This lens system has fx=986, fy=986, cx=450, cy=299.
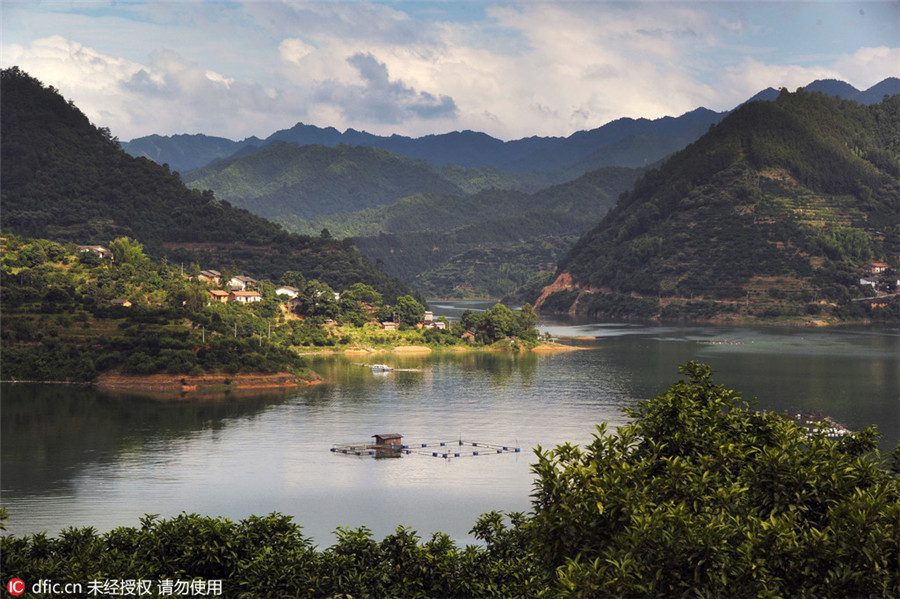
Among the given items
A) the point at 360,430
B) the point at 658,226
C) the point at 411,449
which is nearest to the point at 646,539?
the point at 411,449

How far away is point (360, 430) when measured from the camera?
6431 cm

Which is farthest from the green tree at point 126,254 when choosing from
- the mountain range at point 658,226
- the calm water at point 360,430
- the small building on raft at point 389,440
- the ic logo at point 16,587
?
the ic logo at point 16,587

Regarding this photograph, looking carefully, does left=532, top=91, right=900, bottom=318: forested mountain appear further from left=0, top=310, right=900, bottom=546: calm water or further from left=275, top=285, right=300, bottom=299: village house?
left=275, top=285, right=300, bottom=299: village house

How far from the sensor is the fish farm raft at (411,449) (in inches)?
2253

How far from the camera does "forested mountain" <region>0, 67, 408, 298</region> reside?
137250mm

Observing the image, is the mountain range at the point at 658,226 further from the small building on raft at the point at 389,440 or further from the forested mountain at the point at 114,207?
the small building on raft at the point at 389,440

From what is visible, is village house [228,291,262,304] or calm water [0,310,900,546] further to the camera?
village house [228,291,262,304]

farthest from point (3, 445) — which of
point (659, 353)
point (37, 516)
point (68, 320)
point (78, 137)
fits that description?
point (78, 137)

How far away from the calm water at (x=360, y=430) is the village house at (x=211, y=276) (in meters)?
22.8

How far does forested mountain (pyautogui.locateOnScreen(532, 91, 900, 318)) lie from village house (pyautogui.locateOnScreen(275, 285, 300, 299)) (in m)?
73.1

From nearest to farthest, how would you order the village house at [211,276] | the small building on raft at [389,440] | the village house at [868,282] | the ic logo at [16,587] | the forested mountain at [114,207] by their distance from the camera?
the ic logo at [16,587] → the small building on raft at [389,440] → the village house at [211,276] → the forested mountain at [114,207] → the village house at [868,282]

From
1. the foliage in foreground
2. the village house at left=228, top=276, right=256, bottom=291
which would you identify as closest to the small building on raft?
the foliage in foreground

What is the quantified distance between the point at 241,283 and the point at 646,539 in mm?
109159

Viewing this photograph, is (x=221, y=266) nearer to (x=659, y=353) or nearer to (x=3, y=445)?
(x=659, y=353)
